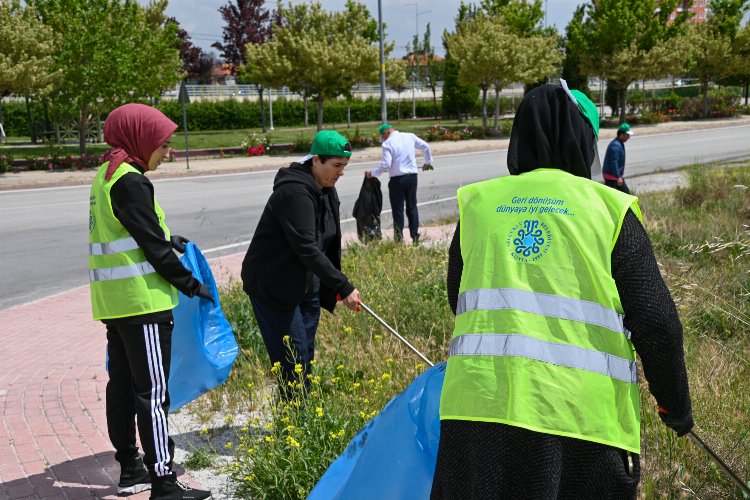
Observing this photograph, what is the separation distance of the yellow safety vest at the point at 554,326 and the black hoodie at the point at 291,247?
1.86 metres

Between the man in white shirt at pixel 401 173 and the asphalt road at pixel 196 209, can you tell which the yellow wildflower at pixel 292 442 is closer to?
the asphalt road at pixel 196 209

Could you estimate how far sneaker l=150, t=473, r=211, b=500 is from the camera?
377 cm

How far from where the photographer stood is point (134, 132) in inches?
146

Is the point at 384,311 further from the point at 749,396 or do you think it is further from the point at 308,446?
the point at 749,396

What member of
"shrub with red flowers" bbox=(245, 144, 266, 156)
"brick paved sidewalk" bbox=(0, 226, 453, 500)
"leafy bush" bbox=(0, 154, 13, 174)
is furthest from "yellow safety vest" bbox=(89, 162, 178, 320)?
"shrub with red flowers" bbox=(245, 144, 266, 156)

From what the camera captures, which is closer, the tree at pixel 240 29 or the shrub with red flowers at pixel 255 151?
the shrub with red flowers at pixel 255 151

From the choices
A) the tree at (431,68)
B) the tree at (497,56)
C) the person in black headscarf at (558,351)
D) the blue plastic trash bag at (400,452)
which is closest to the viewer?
the person in black headscarf at (558,351)

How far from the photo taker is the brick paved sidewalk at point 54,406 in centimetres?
410

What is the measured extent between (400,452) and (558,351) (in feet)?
1.93

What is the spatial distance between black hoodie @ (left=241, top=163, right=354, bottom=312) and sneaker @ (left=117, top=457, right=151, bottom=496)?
1025 mm

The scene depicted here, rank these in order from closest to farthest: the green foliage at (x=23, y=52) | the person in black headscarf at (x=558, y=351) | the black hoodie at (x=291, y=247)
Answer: the person in black headscarf at (x=558, y=351), the black hoodie at (x=291, y=247), the green foliage at (x=23, y=52)

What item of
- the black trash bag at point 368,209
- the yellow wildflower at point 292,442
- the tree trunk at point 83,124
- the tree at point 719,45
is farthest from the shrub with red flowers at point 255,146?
the yellow wildflower at point 292,442

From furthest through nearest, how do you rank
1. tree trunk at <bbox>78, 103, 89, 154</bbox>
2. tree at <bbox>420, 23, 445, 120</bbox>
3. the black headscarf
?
1. tree at <bbox>420, 23, 445, 120</bbox>
2. tree trunk at <bbox>78, 103, 89, 154</bbox>
3. the black headscarf

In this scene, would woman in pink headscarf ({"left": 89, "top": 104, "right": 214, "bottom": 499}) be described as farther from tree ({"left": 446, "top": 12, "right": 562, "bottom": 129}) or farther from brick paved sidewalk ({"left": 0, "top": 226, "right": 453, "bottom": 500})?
tree ({"left": 446, "top": 12, "right": 562, "bottom": 129})
